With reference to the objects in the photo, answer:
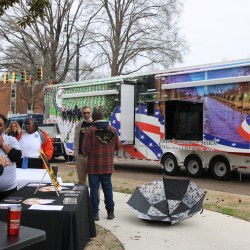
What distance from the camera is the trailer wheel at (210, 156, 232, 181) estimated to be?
12.1 metres

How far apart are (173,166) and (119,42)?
20174 mm

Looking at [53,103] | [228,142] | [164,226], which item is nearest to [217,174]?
[228,142]

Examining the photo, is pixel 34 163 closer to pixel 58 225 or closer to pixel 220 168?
pixel 58 225

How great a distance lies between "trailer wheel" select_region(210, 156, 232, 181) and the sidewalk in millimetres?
5287

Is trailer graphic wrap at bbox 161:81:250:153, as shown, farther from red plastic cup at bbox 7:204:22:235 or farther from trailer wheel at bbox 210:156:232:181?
red plastic cup at bbox 7:204:22:235

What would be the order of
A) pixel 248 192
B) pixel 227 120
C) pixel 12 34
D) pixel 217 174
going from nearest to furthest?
pixel 248 192
pixel 227 120
pixel 217 174
pixel 12 34

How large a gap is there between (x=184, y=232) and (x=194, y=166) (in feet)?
23.9

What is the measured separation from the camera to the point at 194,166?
12922mm

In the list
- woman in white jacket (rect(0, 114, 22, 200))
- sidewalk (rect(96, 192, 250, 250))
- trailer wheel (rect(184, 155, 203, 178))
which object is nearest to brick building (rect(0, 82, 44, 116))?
trailer wheel (rect(184, 155, 203, 178))

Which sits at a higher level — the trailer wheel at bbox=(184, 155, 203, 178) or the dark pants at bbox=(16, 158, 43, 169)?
the dark pants at bbox=(16, 158, 43, 169)

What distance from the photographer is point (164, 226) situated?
19.9 ft

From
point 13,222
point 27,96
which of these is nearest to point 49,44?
point 27,96

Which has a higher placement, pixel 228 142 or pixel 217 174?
pixel 228 142

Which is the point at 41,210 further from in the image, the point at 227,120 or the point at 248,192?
the point at 227,120
